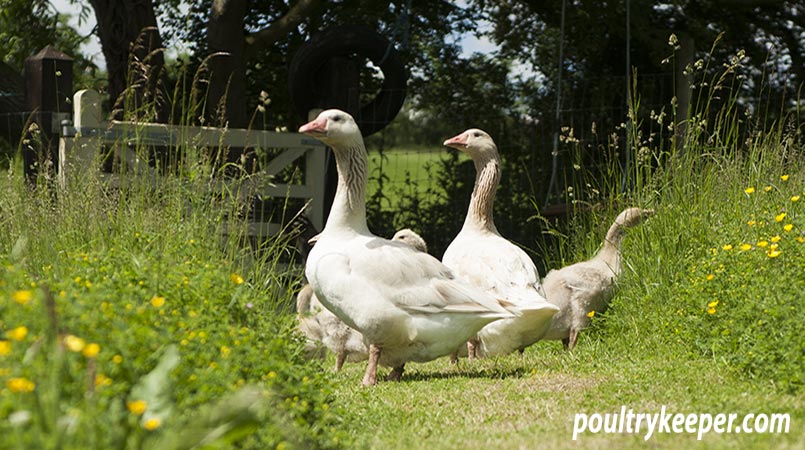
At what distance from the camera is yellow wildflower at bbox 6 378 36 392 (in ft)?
9.45

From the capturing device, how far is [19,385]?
288 centimetres

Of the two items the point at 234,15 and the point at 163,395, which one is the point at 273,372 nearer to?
the point at 163,395

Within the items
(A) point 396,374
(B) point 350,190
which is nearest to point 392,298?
(A) point 396,374

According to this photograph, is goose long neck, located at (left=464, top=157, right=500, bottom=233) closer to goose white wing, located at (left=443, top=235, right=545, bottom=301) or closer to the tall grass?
goose white wing, located at (left=443, top=235, right=545, bottom=301)

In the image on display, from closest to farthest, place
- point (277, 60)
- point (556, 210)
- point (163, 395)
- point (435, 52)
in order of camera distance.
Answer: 1. point (163, 395)
2. point (556, 210)
3. point (277, 60)
4. point (435, 52)

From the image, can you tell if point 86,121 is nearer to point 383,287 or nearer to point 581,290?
point 383,287

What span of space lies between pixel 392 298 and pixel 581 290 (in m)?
1.93

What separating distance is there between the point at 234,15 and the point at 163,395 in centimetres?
899

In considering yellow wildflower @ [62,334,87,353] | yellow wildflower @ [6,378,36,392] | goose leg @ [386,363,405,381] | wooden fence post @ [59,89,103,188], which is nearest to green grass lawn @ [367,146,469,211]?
wooden fence post @ [59,89,103,188]

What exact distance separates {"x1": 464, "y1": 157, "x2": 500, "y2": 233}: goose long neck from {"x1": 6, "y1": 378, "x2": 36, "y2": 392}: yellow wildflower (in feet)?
18.3

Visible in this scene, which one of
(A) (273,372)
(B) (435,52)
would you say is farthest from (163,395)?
(B) (435,52)

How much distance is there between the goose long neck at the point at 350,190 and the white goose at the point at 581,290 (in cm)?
172

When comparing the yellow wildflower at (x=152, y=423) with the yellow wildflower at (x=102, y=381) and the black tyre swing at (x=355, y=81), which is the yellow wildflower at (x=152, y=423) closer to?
the yellow wildflower at (x=102, y=381)

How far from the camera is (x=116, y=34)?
1086 centimetres
